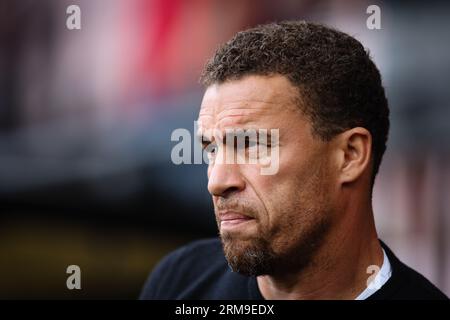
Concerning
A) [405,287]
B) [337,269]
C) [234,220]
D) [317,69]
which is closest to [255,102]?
[317,69]

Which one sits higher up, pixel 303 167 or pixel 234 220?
pixel 303 167

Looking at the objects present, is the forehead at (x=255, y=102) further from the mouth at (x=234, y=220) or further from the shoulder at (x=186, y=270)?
the shoulder at (x=186, y=270)

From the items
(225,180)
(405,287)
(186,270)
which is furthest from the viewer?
(186,270)

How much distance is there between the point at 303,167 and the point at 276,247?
260 mm

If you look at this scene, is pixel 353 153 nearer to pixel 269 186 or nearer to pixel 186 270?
pixel 269 186

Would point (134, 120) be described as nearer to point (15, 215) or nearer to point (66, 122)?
point (66, 122)

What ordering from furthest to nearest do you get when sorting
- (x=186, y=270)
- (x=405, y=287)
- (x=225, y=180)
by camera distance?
(x=186, y=270)
(x=405, y=287)
(x=225, y=180)

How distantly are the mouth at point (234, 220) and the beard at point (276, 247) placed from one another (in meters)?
0.03

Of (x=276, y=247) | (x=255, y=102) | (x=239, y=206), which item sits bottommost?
(x=276, y=247)

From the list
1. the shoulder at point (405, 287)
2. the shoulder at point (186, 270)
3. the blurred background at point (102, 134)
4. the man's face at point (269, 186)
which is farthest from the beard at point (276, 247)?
the blurred background at point (102, 134)

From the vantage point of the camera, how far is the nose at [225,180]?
75.4 inches

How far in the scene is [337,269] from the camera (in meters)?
2.02

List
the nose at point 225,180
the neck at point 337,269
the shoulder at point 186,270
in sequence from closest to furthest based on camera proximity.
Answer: the nose at point 225,180 → the neck at point 337,269 → the shoulder at point 186,270

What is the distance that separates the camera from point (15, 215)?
4086mm
